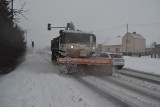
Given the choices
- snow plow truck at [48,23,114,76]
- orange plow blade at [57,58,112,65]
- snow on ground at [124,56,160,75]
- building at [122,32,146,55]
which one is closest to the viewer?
orange plow blade at [57,58,112,65]

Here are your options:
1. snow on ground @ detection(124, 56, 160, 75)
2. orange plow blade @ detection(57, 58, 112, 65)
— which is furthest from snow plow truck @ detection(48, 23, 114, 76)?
snow on ground @ detection(124, 56, 160, 75)

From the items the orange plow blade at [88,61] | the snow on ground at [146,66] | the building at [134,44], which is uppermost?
the building at [134,44]

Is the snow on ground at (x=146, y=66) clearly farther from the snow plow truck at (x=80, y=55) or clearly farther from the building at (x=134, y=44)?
the building at (x=134, y=44)

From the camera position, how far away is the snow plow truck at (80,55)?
1852cm

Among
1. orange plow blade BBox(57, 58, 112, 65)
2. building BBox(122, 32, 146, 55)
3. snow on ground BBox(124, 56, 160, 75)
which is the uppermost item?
building BBox(122, 32, 146, 55)

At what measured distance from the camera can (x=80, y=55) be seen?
67.5ft

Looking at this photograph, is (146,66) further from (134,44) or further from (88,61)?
(134,44)

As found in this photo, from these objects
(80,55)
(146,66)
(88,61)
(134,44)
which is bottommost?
(146,66)

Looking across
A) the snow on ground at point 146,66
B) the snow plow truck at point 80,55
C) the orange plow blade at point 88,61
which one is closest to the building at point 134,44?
the snow on ground at point 146,66

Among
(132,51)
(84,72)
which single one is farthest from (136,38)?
(84,72)

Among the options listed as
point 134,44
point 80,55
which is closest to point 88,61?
point 80,55

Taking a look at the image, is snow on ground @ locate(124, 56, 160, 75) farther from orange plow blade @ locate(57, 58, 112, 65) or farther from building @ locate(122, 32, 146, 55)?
building @ locate(122, 32, 146, 55)

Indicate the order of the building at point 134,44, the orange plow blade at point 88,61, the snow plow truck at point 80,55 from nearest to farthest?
the orange plow blade at point 88,61 < the snow plow truck at point 80,55 < the building at point 134,44

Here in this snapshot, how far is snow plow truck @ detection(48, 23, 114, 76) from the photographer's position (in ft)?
60.7
